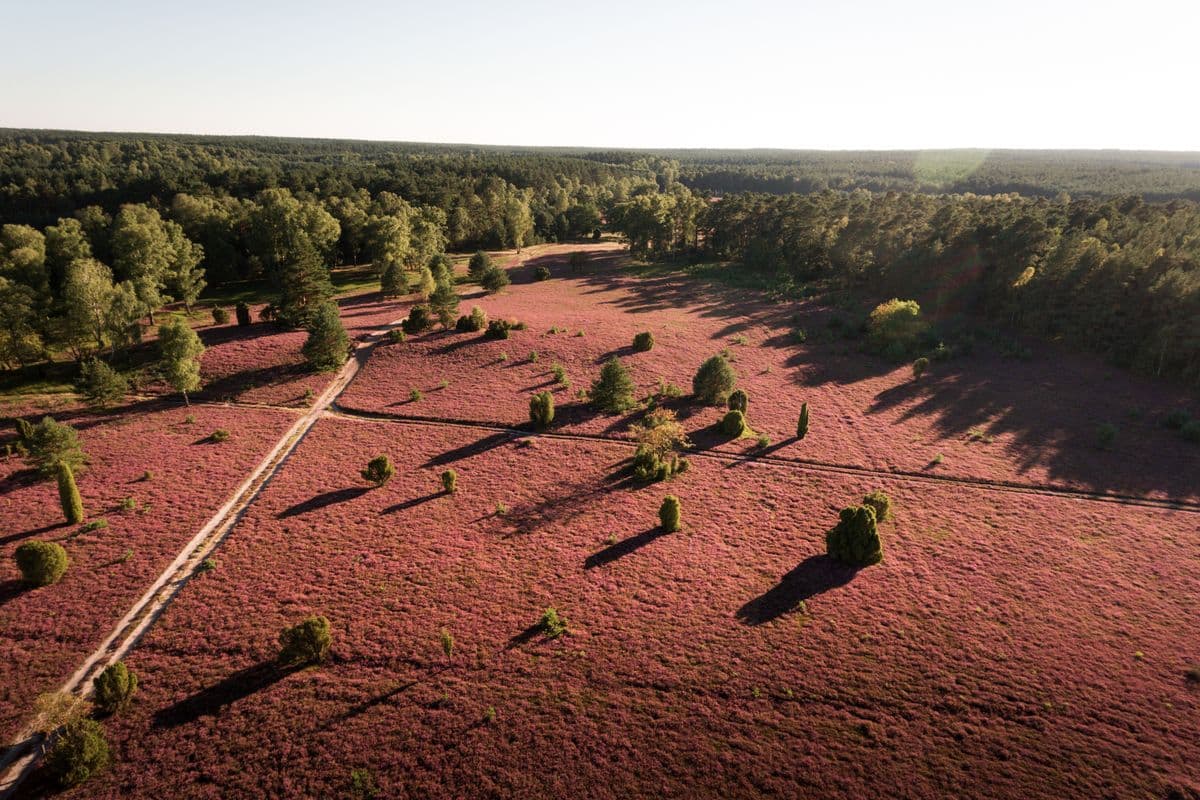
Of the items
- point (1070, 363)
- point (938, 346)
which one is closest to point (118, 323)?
point (938, 346)

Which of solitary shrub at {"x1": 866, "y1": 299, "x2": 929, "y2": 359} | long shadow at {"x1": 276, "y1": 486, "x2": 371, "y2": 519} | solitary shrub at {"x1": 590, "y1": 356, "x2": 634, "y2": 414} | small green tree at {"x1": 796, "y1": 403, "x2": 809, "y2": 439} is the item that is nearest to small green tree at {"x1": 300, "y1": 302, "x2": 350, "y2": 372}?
long shadow at {"x1": 276, "y1": 486, "x2": 371, "y2": 519}

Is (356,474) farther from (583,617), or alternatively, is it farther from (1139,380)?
(1139,380)

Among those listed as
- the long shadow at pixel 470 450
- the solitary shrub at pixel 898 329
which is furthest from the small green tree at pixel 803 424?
the solitary shrub at pixel 898 329

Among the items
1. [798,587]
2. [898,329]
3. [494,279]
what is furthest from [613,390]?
[494,279]

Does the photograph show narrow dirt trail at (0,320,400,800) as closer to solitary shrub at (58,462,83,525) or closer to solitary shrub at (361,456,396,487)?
solitary shrub at (58,462,83,525)

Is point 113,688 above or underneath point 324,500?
above

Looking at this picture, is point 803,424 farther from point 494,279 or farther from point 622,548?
point 494,279
